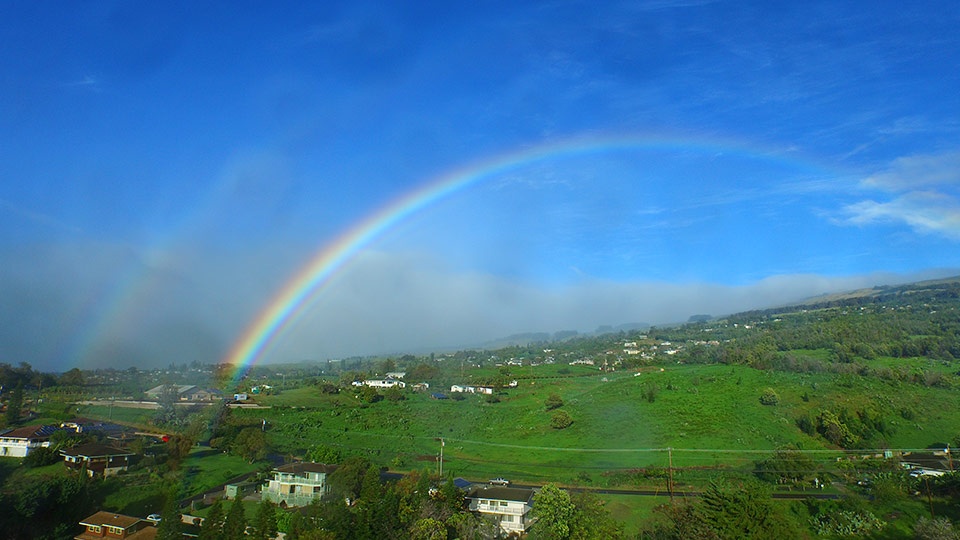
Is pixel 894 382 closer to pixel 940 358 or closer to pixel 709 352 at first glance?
pixel 940 358

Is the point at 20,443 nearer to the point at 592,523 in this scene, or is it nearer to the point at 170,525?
the point at 170,525

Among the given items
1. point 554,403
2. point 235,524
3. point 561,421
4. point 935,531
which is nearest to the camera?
point 935,531

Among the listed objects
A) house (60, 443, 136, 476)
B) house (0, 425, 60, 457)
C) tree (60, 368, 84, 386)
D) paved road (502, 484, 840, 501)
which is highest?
tree (60, 368, 84, 386)

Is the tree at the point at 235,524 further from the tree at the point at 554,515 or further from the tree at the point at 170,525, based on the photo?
the tree at the point at 554,515

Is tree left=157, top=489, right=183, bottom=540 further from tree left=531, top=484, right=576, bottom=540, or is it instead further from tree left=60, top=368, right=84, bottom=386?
tree left=60, top=368, right=84, bottom=386

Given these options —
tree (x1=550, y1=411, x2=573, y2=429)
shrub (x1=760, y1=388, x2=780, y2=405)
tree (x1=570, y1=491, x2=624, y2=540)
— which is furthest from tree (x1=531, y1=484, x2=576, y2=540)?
shrub (x1=760, y1=388, x2=780, y2=405)

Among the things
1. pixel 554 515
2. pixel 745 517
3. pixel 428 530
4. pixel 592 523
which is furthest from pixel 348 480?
pixel 745 517
